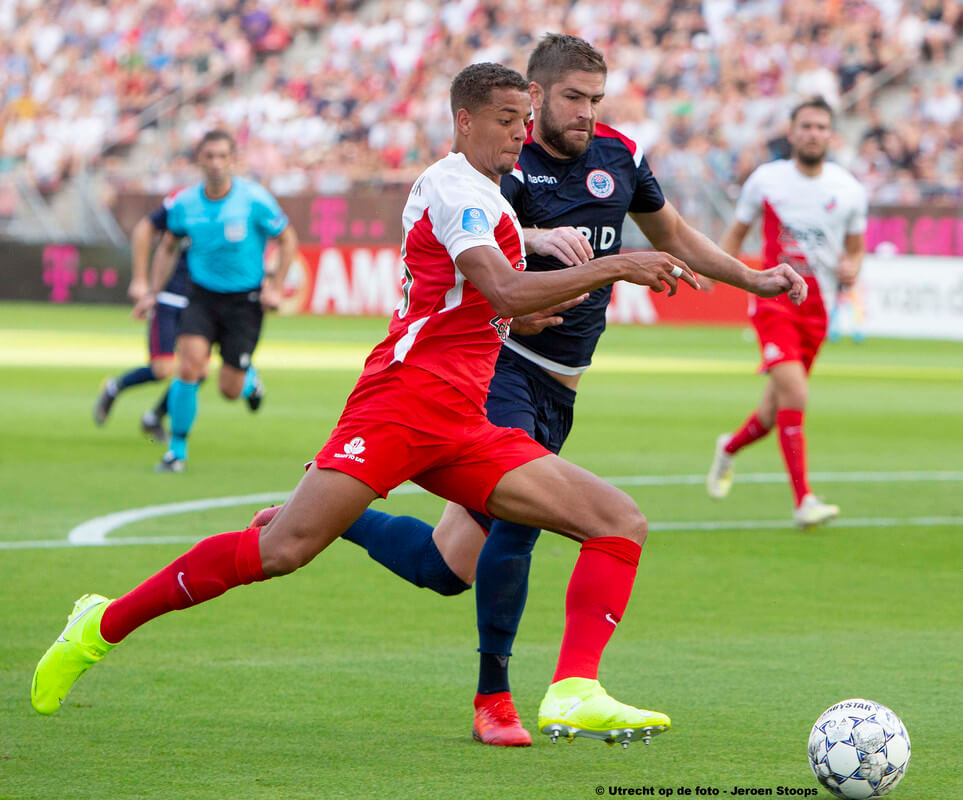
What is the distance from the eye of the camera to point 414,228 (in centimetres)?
484

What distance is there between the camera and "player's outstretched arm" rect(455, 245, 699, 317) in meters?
4.55

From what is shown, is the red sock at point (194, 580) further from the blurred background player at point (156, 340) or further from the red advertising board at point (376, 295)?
the red advertising board at point (376, 295)

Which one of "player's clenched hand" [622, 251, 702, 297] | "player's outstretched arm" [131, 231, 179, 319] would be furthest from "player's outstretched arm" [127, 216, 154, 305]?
"player's clenched hand" [622, 251, 702, 297]

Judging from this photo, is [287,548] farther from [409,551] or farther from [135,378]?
[135,378]

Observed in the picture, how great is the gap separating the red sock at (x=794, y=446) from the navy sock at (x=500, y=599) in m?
4.60

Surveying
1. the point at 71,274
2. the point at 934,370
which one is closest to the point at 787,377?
the point at 934,370

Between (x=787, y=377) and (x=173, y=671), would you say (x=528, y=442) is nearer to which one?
(x=173, y=671)


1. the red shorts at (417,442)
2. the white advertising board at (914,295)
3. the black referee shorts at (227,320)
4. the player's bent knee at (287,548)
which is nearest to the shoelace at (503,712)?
the red shorts at (417,442)

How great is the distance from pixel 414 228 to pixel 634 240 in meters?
25.1

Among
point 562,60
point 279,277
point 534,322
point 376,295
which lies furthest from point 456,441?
point 376,295

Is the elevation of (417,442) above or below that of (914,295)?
above

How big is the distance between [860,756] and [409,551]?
1.61 metres

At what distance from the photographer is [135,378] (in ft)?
46.1

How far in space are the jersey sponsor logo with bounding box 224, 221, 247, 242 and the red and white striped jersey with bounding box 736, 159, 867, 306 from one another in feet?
13.1
